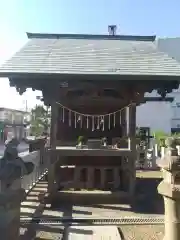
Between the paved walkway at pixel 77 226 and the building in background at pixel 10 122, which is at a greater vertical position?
the building in background at pixel 10 122

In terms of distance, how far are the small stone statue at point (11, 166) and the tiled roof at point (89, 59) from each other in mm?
3906

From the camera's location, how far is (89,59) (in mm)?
8547

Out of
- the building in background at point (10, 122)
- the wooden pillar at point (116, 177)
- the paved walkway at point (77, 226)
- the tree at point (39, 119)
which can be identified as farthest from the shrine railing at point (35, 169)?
the building in background at point (10, 122)

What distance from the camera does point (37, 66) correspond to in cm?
773

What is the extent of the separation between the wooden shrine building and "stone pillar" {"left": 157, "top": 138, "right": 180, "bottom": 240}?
353 centimetres

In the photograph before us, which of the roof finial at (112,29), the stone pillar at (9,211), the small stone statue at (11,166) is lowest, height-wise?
the stone pillar at (9,211)

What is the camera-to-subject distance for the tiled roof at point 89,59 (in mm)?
7508

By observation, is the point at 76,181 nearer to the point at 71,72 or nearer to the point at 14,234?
the point at 71,72

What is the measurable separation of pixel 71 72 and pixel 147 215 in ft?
13.4

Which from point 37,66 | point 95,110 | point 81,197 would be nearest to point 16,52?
point 37,66

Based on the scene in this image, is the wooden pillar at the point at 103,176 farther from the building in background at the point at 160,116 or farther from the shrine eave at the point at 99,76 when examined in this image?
the building in background at the point at 160,116

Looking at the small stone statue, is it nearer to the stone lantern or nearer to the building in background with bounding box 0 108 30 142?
the stone lantern

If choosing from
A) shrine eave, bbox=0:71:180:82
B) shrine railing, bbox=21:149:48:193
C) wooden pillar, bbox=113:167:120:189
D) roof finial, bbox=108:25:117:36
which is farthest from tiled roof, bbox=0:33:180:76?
wooden pillar, bbox=113:167:120:189

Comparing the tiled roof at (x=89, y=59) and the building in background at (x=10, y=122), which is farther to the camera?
the building in background at (x=10, y=122)
